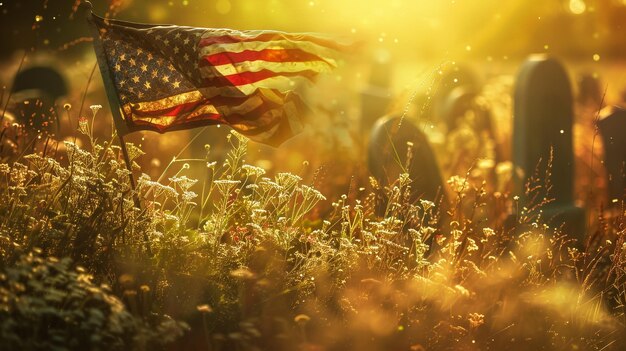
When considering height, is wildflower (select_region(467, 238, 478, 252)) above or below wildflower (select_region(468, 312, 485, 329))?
above

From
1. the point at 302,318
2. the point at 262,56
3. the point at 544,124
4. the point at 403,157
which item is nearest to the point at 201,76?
the point at 262,56

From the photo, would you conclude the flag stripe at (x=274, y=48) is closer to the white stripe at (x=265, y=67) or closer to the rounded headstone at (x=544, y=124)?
the white stripe at (x=265, y=67)

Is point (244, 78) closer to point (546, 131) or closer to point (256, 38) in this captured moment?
point (256, 38)

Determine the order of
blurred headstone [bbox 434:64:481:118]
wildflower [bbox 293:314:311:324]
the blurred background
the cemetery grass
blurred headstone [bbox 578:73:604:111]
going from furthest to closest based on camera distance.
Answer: blurred headstone [bbox 434:64:481:118] < blurred headstone [bbox 578:73:604:111] < the blurred background < the cemetery grass < wildflower [bbox 293:314:311:324]

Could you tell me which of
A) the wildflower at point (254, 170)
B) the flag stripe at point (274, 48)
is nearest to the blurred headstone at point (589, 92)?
the flag stripe at point (274, 48)

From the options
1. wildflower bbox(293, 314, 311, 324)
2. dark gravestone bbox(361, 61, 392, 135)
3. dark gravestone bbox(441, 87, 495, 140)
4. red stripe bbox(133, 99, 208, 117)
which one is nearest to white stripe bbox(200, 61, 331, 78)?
red stripe bbox(133, 99, 208, 117)

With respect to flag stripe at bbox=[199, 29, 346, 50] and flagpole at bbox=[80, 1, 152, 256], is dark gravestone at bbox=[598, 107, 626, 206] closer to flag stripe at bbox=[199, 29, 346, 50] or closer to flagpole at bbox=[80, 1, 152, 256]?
flag stripe at bbox=[199, 29, 346, 50]

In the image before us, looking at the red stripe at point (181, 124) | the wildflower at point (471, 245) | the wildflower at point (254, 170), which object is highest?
the red stripe at point (181, 124)
